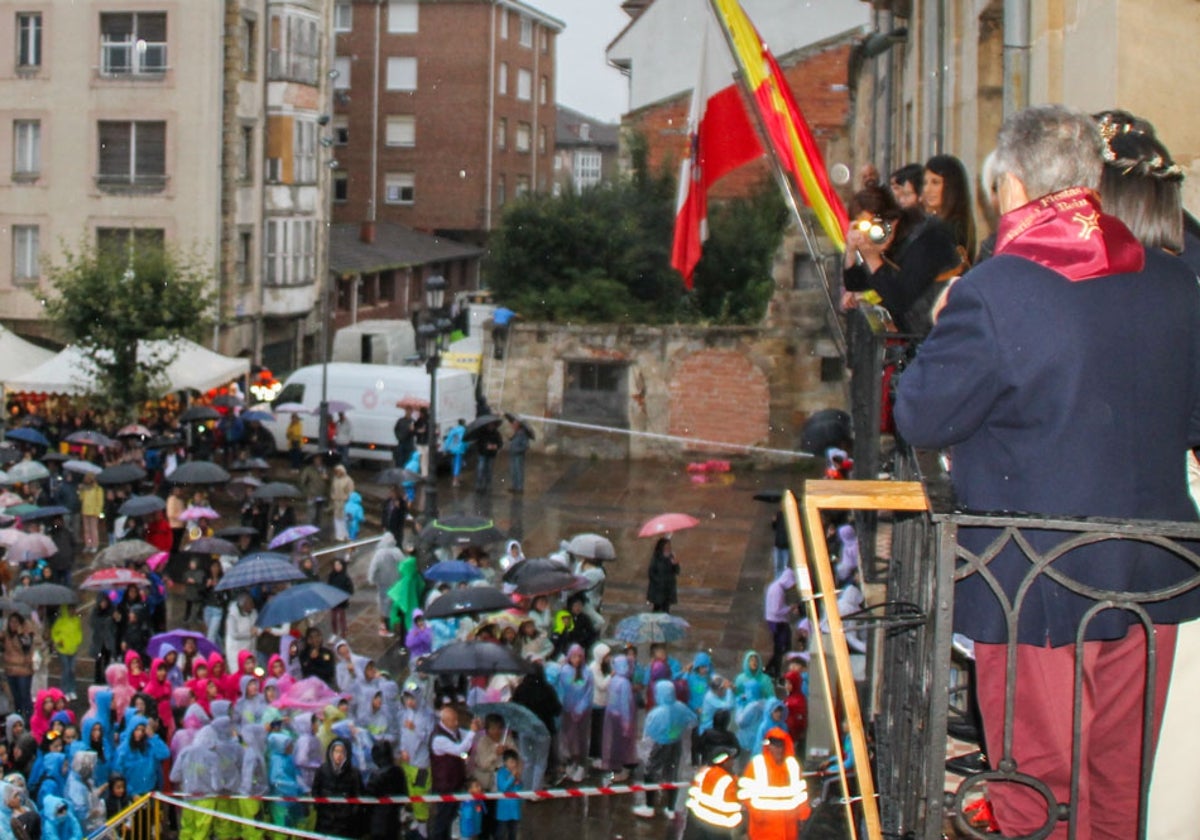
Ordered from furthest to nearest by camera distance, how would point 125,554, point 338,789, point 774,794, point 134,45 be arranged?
point 134,45, point 125,554, point 338,789, point 774,794

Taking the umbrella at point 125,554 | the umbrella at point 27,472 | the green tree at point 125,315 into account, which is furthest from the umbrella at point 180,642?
the green tree at point 125,315

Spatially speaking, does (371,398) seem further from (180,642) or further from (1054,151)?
(1054,151)

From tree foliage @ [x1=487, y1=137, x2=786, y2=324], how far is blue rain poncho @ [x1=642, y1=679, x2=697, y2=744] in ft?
70.6

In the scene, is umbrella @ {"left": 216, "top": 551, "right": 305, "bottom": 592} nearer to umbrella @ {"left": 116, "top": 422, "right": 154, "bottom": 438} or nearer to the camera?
umbrella @ {"left": 116, "top": 422, "right": 154, "bottom": 438}

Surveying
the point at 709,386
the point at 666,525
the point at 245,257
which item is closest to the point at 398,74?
the point at 245,257

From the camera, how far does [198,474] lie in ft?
70.6

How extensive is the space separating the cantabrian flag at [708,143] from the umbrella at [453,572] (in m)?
5.09

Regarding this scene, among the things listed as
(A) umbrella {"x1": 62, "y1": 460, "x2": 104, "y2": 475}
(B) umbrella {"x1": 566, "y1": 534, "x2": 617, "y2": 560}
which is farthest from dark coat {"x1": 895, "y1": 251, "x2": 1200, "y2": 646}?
(A) umbrella {"x1": 62, "y1": 460, "x2": 104, "y2": 475}

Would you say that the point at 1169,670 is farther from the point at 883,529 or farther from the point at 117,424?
the point at 117,424

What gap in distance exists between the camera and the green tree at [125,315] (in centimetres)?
2831

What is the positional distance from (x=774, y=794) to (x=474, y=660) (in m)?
3.74

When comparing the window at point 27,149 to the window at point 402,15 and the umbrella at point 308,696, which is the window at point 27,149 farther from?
the umbrella at point 308,696

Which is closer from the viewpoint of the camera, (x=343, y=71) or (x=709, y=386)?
(x=709, y=386)

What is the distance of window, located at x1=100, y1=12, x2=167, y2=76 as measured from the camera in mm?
35500
